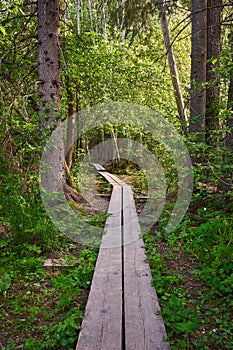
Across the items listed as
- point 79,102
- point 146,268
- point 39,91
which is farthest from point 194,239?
point 79,102

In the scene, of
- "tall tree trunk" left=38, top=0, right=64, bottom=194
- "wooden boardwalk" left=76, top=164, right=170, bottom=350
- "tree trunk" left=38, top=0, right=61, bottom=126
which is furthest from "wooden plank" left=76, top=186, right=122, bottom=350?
"tree trunk" left=38, top=0, right=61, bottom=126

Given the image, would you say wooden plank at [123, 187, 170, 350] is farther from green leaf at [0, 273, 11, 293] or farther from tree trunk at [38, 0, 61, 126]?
tree trunk at [38, 0, 61, 126]

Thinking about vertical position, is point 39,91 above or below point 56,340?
above

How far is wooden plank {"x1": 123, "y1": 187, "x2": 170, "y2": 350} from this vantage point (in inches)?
99.4

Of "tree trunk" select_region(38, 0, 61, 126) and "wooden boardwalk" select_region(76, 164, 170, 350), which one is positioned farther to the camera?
"tree trunk" select_region(38, 0, 61, 126)

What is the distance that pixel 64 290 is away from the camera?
12.0 ft

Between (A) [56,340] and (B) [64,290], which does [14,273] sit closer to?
(B) [64,290]

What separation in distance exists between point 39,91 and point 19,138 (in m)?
1.61

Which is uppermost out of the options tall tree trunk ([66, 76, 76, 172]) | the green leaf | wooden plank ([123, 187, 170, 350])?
tall tree trunk ([66, 76, 76, 172])

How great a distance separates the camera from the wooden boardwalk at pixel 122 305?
2.52 metres

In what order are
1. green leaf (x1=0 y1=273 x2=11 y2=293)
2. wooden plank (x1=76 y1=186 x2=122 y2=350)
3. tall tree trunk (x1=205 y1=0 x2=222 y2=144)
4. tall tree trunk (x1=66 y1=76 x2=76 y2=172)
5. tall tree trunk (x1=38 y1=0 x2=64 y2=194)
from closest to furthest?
1. wooden plank (x1=76 y1=186 x2=122 y2=350)
2. green leaf (x1=0 y1=273 x2=11 y2=293)
3. tall tree trunk (x1=38 y1=0 x2=64 y2=194)
4. tall tree trunk (x1=205 y1=0 x2=222 y2=144)
5. tall tree trunk (x1=66 y1=76 x2=76 y2=172)

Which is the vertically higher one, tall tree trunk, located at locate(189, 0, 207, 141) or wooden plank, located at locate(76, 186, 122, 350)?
tall tree trunk, located at locate(189, 0, 207, 141)

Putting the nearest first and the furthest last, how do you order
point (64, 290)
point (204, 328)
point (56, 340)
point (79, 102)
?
1. point (56, 340)
2. point (204, 328)
3. point (64, 290)
4. point (79, 102)

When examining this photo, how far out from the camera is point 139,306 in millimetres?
3051
